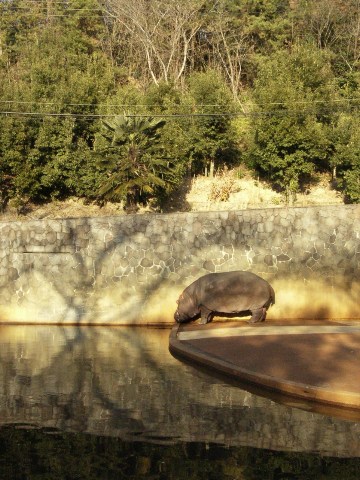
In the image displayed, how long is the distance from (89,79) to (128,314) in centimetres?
2917

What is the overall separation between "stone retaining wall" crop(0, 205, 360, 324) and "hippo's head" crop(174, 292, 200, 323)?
105cm

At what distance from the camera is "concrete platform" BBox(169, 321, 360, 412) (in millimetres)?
10203

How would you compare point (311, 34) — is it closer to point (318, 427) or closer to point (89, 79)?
point (89, 79)

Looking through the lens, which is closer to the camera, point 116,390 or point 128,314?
point 116,390

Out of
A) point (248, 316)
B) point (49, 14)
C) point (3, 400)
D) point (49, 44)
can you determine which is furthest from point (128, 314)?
point (49, 14)

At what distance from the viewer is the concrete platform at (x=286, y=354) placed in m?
10.2

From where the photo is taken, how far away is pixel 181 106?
40.7 m

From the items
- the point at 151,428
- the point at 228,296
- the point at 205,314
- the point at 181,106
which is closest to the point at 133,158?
the point at 181,106

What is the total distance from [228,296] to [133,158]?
58.0 feet

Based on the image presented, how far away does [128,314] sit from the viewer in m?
18.1

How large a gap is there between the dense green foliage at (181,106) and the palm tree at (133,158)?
2.9 inches

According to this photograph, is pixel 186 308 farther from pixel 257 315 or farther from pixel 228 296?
pixel 257 315

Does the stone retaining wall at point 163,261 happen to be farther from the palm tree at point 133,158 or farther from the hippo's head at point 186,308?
the palm tree at point 133,158

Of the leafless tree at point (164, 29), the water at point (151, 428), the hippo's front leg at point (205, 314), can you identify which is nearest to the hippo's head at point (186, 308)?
the hippo's front leg at point (205, 314)
